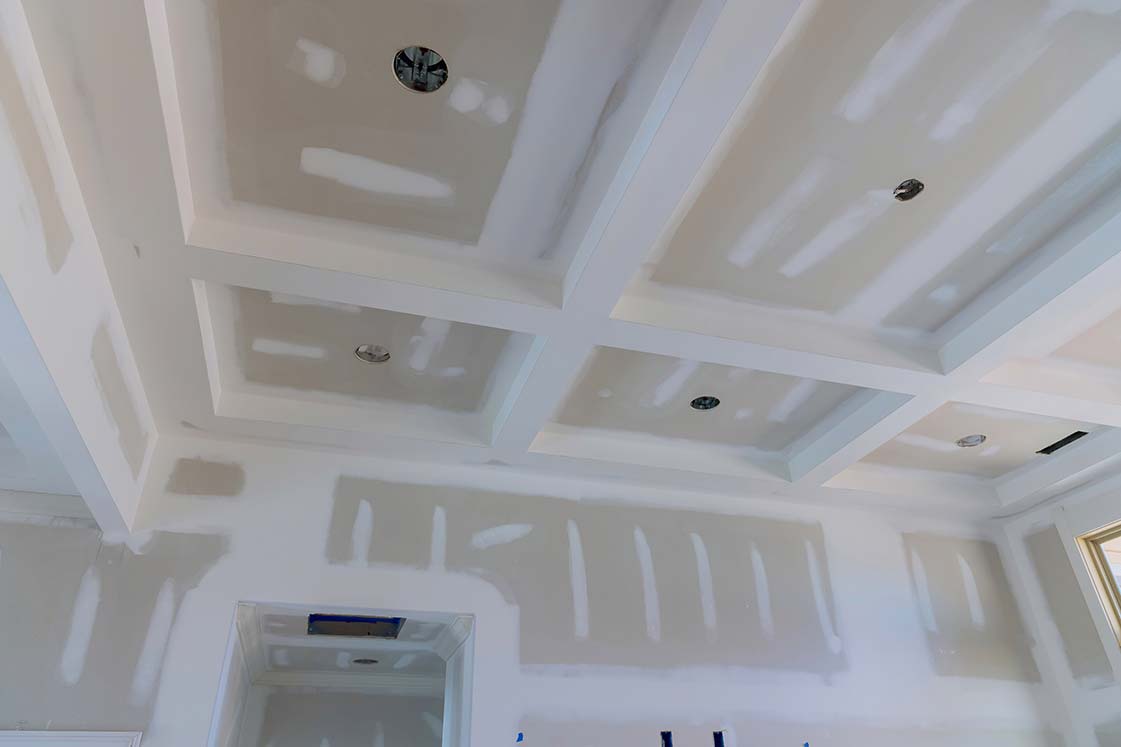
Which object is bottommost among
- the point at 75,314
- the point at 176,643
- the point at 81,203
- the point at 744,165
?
the point at 176,643

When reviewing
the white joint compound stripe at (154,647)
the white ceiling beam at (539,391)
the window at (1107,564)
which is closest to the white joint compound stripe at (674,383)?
the white ceiling beam at (539,391)

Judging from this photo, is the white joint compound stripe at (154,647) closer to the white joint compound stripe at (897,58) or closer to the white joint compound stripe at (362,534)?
the white joint compound stripe at (362,534)

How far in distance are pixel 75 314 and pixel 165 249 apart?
0.34 meters

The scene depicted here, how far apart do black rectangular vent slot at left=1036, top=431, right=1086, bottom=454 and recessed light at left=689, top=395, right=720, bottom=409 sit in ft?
6.88

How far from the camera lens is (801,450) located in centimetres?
423

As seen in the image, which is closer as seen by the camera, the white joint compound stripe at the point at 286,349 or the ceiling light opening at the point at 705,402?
the white joint compound stripe at the point at 286,349

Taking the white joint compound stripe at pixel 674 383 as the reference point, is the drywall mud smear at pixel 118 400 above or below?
below

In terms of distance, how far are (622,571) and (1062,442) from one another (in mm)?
2643

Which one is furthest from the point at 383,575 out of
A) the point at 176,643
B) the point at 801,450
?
the point at 801,450

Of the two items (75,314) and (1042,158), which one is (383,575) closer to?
(75,314)

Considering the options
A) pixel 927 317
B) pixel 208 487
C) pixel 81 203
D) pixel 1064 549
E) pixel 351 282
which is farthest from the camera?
pixel 1064 549

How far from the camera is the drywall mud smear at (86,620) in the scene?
10.0 ft

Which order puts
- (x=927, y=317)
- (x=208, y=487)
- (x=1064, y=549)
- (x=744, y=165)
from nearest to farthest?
1. (x=744, y=165)
2. (x=927, y=317)
3. (x=208, y=487)
4. (x=1064, y=549)

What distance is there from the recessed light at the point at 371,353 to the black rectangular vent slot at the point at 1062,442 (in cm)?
376
